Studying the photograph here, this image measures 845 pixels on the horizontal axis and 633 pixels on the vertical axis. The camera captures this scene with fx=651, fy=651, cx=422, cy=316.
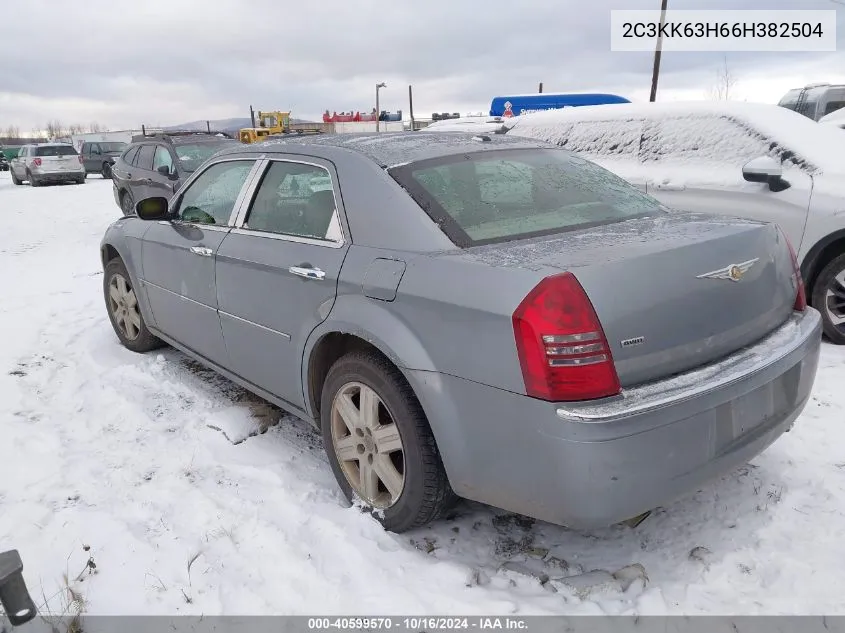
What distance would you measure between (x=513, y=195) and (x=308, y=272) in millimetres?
958

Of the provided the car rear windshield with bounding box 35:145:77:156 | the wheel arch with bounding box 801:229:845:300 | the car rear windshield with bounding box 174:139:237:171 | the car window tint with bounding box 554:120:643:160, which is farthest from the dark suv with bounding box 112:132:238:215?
the car rear windshield with bounding box 35:145:77:156

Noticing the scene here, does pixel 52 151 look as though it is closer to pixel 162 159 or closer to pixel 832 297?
pixel 162 159

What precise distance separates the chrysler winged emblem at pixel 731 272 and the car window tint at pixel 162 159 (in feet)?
32.3

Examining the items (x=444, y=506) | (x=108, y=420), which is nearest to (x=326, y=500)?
(x=444, y=506)

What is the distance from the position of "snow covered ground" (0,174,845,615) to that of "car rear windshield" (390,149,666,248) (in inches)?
49.6

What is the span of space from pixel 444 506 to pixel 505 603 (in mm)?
427

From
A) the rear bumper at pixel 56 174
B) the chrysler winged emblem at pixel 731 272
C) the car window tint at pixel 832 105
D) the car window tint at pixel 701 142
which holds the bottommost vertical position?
the rear bumper at pixel 56 174

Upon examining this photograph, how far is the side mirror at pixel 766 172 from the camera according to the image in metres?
4.71

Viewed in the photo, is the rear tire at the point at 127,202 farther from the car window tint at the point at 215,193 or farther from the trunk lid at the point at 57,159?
the trunk lid at the point at 57,159

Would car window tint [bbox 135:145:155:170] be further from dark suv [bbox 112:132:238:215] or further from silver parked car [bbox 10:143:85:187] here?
silver parked car [bbox 10:143:85:187]

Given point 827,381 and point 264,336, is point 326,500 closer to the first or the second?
point 264,336

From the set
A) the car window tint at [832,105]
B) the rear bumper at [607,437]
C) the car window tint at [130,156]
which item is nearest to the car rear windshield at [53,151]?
the car window tint at [130,156]

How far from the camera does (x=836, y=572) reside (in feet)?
7.70

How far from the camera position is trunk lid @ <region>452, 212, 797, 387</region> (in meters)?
2.08
